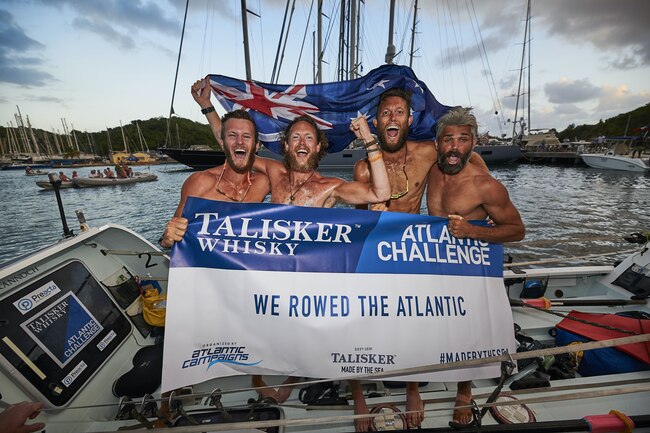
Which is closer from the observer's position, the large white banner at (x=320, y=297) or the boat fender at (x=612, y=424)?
the boat fender at (x=612, y=424)

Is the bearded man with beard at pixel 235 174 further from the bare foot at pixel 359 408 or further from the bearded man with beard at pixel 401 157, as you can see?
the bare foot at pixel 359 408

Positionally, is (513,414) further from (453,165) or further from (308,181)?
(308,181)

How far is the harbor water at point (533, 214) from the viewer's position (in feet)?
33.3

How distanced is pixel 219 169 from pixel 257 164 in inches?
18.6

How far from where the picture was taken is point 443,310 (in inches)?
95.3

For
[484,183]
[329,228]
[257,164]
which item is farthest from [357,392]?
[257,164]

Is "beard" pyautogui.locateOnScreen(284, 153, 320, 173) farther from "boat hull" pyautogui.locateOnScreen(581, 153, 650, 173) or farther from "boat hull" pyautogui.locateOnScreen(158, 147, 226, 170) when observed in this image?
"boat hull" pyautogui.locateOnScreen(581, 153, 650, 173)

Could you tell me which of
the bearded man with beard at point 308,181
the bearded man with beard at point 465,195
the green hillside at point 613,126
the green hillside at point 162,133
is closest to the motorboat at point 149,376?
the bearded man with beard at point 465,195

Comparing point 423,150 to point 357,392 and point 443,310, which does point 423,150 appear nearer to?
point 443,310

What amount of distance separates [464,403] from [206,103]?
15.2ft


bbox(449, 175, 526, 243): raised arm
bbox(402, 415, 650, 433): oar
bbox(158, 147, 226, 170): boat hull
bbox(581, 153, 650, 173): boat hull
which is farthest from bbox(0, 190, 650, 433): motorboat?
bbox(581, 153, 650, 173): boat hull

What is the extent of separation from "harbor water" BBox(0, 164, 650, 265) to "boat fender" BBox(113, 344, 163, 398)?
5226 millimetres

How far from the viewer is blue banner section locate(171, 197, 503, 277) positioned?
237cm

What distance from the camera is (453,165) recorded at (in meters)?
2.95
